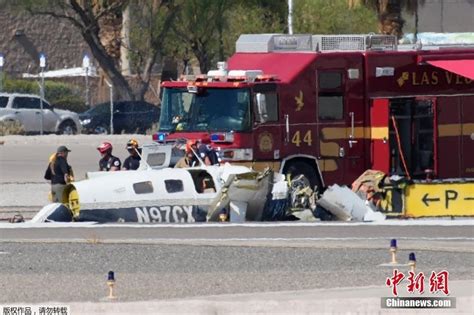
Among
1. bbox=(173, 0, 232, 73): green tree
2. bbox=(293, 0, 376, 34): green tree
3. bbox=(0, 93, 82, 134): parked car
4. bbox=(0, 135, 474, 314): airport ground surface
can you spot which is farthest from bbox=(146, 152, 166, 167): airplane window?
bbox=(293, 0, 376, 34): green tree

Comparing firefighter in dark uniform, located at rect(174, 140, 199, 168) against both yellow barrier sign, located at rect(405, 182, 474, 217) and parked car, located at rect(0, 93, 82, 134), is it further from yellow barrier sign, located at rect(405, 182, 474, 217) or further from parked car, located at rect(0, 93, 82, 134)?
parked car, located at rect(0, 93, 82, 134)

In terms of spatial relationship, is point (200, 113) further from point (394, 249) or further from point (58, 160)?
point (394, 249)

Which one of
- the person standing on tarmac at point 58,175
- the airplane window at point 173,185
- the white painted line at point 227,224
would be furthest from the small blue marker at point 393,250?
the person standing on tarmac at point 58,175

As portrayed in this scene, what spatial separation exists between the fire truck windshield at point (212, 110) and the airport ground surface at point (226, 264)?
4.78 m

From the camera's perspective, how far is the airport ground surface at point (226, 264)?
41.5 ft

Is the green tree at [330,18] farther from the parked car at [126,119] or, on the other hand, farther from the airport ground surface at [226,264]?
the airport ground surface at [226,264]

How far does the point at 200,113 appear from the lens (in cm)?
2552

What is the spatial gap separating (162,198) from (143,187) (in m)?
0.38

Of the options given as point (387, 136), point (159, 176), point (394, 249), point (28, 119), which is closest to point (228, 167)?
point (159, 176)

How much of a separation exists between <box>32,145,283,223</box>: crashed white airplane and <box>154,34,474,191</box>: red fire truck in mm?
3309

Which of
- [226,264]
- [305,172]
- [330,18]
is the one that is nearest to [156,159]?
[305,172]

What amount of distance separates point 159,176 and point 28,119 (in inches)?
928

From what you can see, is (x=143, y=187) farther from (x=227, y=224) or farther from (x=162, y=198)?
(x=227, y=224)

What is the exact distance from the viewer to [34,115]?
44594mm
